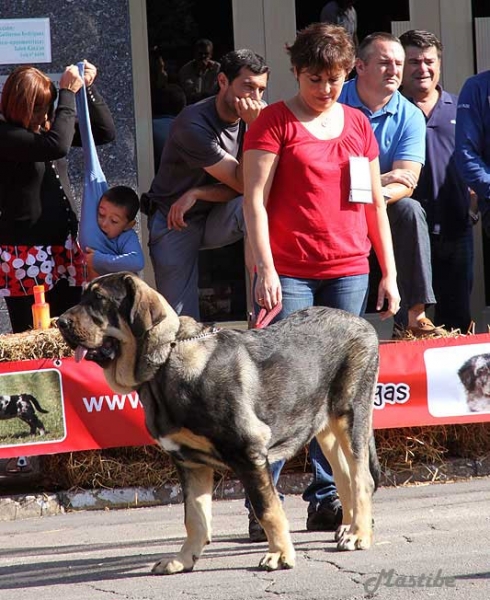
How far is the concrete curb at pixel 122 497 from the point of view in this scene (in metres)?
7.25

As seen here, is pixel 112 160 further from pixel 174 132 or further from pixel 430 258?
pixel 430 258

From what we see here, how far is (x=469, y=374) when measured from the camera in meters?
7.29

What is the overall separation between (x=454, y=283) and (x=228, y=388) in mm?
3587

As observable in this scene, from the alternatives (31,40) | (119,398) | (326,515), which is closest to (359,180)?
(326,515)

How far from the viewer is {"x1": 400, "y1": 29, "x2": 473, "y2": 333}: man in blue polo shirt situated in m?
8.21

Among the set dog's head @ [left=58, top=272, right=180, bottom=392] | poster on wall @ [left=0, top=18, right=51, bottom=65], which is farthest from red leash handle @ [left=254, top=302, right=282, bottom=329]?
poster on wall @ [left=0, top=18, right=51, bottom=65]

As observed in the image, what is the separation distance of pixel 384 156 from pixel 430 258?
744mm

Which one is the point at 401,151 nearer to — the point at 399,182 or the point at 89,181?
the point at 399,182

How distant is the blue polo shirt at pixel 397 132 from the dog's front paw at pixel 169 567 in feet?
10.8

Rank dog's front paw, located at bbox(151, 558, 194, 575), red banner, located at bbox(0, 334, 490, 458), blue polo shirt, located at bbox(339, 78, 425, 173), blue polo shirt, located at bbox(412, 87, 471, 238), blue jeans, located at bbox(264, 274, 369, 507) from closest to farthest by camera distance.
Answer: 1. dog's front paw, located at bbox(151, 558, 194, 575)
2. blue jeans, located at bbox(264, 274, 369, 507)
3. red banner, located at bbox(0, 334, 490, 458)
4. blue polo shirt, located at bbox(339, 78, 425, 173)
5. blue polo shirt, located at bbox(412, 87, 471, 238)

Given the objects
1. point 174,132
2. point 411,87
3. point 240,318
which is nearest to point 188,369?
point 174,132

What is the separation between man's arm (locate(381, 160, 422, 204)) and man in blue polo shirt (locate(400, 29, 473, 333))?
2.22 feet

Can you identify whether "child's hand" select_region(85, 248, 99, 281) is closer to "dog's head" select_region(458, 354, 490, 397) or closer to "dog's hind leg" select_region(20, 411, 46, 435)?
"dog's hind leg" select_region(20, 411, 46, 435)

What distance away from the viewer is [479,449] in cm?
750
